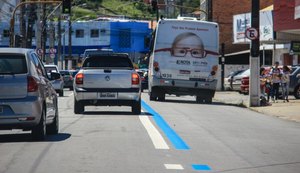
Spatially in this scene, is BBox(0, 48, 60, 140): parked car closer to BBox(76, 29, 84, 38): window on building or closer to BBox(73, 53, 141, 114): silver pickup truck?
BBox(73, 53, 141, 114): silver pickup truck

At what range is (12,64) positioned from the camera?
14.5m

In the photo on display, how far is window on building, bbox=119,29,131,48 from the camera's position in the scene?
104812 mm

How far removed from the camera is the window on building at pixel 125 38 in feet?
344

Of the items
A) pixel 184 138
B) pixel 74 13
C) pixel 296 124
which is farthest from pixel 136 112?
pixel 74 13

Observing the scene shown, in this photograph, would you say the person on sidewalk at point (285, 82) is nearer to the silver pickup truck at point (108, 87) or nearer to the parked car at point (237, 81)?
the parked car at point (237, 81)

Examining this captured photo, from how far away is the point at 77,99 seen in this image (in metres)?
23.1

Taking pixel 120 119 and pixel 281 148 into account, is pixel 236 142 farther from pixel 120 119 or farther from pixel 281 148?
pixel 120 119

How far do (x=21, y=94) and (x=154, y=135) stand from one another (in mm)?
3190

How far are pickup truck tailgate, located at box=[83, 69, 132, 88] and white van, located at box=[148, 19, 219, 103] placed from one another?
10.4 meters

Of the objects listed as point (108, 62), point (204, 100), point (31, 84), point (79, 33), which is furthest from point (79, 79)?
point (79, 33)

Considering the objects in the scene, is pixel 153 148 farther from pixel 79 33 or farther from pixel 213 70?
pixel 79 33

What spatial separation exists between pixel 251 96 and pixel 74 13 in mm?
127481

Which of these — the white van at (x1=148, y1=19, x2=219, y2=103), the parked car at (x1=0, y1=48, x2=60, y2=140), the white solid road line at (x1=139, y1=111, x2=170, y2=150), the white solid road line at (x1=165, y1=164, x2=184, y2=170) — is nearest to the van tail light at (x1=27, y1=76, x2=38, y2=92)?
the parked car at (x1=0, y1=48, x2=60, y2=140)

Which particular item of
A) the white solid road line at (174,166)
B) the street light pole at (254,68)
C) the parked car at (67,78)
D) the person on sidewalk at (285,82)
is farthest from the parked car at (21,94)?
the parked car at (67,78)
